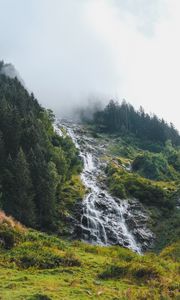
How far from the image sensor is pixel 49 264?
30.4 m

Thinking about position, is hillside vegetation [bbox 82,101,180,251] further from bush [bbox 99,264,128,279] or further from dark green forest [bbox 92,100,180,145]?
bush [bbox 99,264,128,279]

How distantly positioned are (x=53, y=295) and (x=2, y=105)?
70053 mm

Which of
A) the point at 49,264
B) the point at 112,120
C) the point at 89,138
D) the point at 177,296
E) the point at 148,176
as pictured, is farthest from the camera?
the point at 112,120

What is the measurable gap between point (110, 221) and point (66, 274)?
4841 cm

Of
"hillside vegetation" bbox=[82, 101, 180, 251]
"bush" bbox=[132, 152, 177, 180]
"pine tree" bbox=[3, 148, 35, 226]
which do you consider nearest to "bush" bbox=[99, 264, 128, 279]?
"pine tree" bbox=[3, 148, 35, 226]

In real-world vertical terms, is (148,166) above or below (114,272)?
above

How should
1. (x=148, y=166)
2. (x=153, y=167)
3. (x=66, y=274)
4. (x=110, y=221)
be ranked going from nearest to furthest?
(x=66, y=274) < (x=110, y=221) < (x=153, y=167) < (x=148, y=166)

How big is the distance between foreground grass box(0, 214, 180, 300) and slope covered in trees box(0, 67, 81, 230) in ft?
90.5

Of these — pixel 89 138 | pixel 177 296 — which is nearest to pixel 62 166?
pixel 177 296

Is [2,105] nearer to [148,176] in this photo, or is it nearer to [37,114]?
[37,114]

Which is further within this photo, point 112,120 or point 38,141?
point 112,120

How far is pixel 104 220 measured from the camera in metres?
76.1

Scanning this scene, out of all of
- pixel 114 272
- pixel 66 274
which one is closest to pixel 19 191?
pixel 66 274

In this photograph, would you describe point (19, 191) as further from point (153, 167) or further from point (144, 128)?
point (144, 128)
